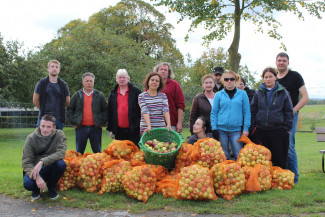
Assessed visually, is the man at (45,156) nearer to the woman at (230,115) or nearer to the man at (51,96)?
the man at (51,96)

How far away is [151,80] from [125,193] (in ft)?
6.05

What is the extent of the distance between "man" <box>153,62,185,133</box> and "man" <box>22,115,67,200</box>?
211 cm

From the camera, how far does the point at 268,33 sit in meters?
14.5

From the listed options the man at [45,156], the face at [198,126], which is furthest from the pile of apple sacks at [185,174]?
the face at [198,126]

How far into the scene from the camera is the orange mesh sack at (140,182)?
4.45 m

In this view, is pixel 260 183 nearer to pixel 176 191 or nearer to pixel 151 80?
pixel 176 191

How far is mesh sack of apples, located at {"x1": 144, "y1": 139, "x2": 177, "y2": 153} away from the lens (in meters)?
4.77

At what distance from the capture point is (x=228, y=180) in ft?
14.5

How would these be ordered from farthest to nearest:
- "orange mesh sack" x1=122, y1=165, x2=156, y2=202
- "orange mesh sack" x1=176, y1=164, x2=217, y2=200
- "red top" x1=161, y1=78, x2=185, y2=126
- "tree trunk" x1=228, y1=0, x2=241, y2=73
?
"tree trunk" x1=228, y1=0, x2=241, y2=73 → "red top" x1=161, y1=78, x2=185, y2=126 → "orange mesh sack" x1=122, y1=165, x2=156, y2=202 → "orange mesh sack" x1=176, y1=164, x2=217, y2=200

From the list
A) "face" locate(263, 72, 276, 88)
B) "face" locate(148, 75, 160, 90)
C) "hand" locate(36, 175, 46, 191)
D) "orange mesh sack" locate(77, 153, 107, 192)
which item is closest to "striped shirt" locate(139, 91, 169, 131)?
"face" locate(148, 75, 160, 90)

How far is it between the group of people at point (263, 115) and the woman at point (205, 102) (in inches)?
8.3

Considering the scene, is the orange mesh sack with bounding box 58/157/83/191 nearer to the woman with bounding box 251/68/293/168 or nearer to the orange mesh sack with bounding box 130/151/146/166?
the orange mesh sack with bounding box 130/151/146/166

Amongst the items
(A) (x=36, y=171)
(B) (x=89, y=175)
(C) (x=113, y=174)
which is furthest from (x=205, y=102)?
(A) (x=36, y=171)

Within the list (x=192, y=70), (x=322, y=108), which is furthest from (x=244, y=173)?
(x=192, y=70)
